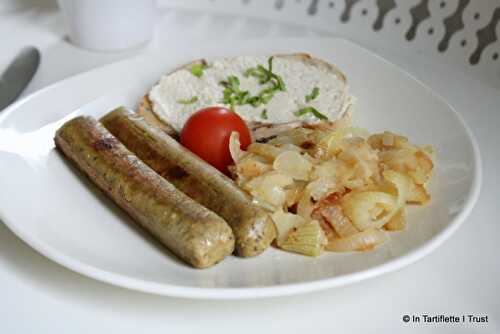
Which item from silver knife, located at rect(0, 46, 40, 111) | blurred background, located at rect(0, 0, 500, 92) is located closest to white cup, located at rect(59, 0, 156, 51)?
blurred background, located at rect(0, 0, 500, 92)

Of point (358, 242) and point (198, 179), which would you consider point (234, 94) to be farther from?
point (358, 242)

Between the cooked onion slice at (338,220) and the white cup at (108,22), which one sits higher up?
the cooked onion slice at (338,220)

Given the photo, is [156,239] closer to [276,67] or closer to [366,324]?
[366,324]

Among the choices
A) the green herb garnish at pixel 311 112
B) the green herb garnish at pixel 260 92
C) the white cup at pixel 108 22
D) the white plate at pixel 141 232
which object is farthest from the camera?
the white cup at pixel 108 22

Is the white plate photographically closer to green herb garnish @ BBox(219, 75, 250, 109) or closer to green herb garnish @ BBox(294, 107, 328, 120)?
green herb garnish @ BBox(294, 107, 328, 120)

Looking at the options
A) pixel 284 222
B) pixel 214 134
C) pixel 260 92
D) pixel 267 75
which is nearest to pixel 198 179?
pixel 284 222

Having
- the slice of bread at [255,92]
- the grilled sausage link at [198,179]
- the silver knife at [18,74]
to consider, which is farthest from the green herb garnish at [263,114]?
the silver knife at [18,74]

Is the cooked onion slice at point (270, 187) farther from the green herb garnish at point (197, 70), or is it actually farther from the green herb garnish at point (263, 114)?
the green herb garnish at point (197, 70)

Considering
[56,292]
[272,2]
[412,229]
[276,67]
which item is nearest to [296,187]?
[412,229]
